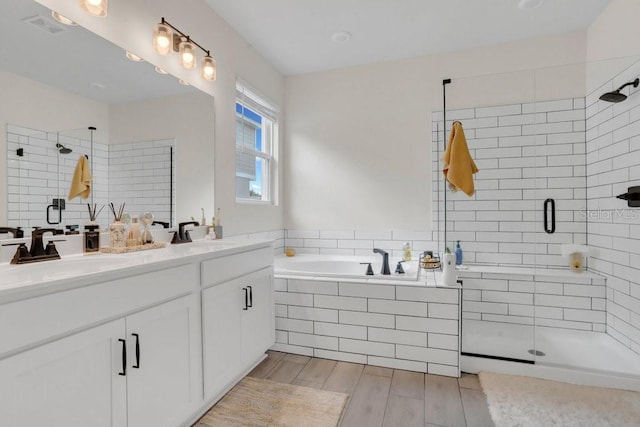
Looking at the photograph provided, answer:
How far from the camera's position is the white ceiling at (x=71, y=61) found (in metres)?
1.40

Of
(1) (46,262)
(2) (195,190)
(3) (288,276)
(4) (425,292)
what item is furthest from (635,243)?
(1) (46,262)

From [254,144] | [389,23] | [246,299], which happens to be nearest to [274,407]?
[246,299]

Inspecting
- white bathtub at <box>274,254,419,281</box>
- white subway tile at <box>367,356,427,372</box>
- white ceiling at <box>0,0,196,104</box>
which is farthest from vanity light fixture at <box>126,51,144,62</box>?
white subway tile at <box>367,356,427,372</box>

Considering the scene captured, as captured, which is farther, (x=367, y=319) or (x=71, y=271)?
(x=367, y=319)

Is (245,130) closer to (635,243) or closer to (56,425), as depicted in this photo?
(56,425)

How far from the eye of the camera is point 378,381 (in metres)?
2.13

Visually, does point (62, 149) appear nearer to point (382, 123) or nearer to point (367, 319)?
point (367, 319)

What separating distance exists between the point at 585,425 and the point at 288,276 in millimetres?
1918

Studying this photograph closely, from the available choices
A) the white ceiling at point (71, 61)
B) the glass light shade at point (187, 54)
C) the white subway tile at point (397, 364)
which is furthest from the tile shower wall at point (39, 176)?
the white subway tile at point (397, 364)

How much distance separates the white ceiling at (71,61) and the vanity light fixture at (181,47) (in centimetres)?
16

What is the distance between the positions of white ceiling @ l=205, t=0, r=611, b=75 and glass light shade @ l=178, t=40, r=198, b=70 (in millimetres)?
525

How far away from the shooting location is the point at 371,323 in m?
2.37

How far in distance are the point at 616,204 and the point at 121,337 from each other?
120 inches

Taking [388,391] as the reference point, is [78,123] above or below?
above
